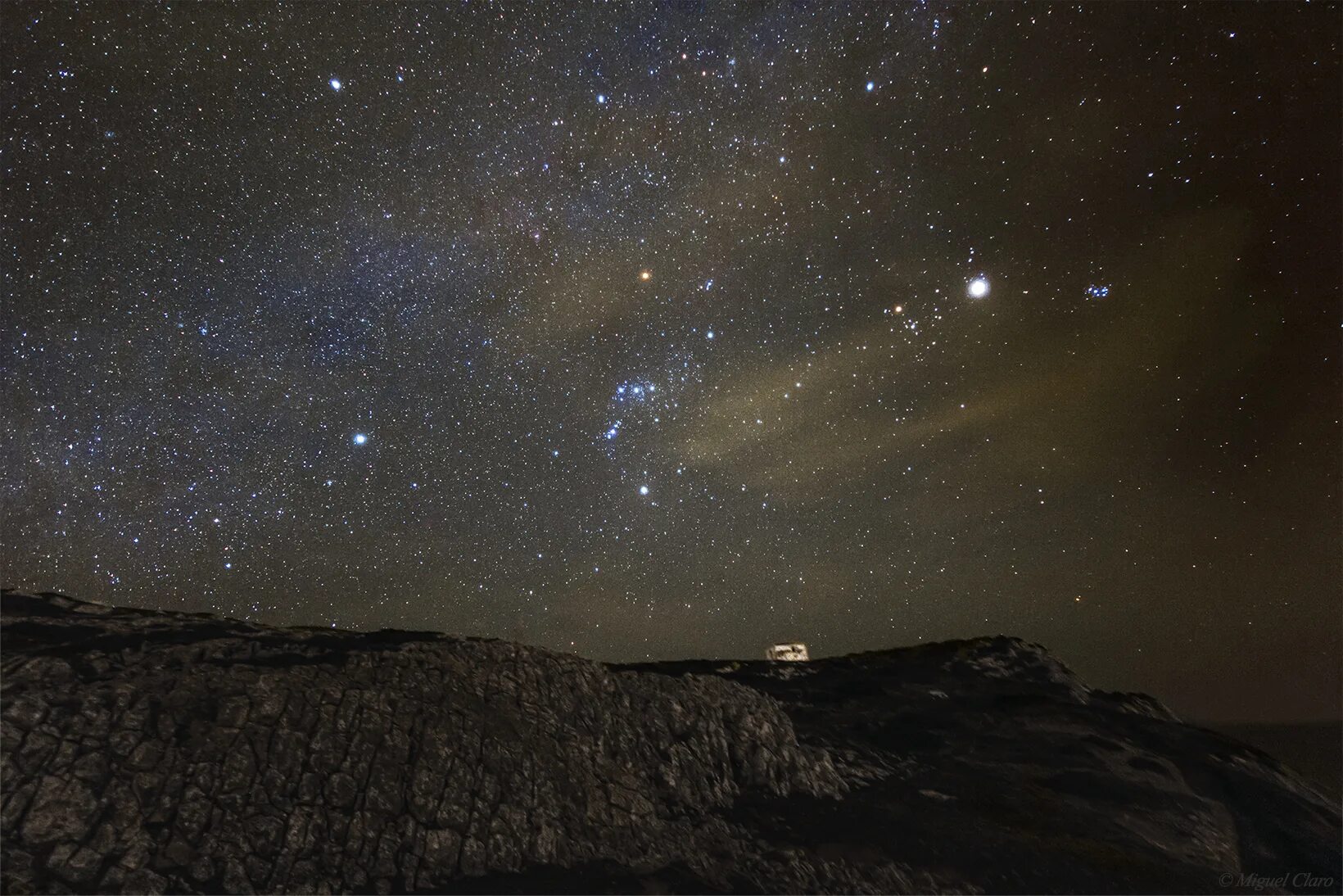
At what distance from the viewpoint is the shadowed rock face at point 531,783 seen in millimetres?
18469

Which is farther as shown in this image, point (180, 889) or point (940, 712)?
point (940, 712)

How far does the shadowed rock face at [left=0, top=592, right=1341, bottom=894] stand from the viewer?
18469mm

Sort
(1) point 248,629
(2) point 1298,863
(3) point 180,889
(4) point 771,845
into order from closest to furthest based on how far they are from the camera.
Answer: (3) point 180,889
(4) point 771,845
(2) point 1298,863
(1) point 248,629

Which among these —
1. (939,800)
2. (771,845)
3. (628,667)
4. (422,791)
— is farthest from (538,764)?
(939,800)

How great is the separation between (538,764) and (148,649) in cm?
1524

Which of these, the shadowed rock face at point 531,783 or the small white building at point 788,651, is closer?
the shadowed rock face at point 531,783

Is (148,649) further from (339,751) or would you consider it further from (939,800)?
(939,800)

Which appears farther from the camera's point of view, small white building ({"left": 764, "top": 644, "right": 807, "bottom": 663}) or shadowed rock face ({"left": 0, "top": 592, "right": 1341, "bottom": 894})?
small white building ({"left": 764, "top": 644, "right": 807, "bottom": 663})

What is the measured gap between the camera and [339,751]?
2186 centimetres

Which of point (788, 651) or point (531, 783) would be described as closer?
point (531, 783)

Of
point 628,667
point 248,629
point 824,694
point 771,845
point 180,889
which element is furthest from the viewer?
point 824,694

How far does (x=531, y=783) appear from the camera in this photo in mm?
23516

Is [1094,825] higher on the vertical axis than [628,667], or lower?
lower

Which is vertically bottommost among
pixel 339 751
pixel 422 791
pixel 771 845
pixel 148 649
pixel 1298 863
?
pixel 1298 863
